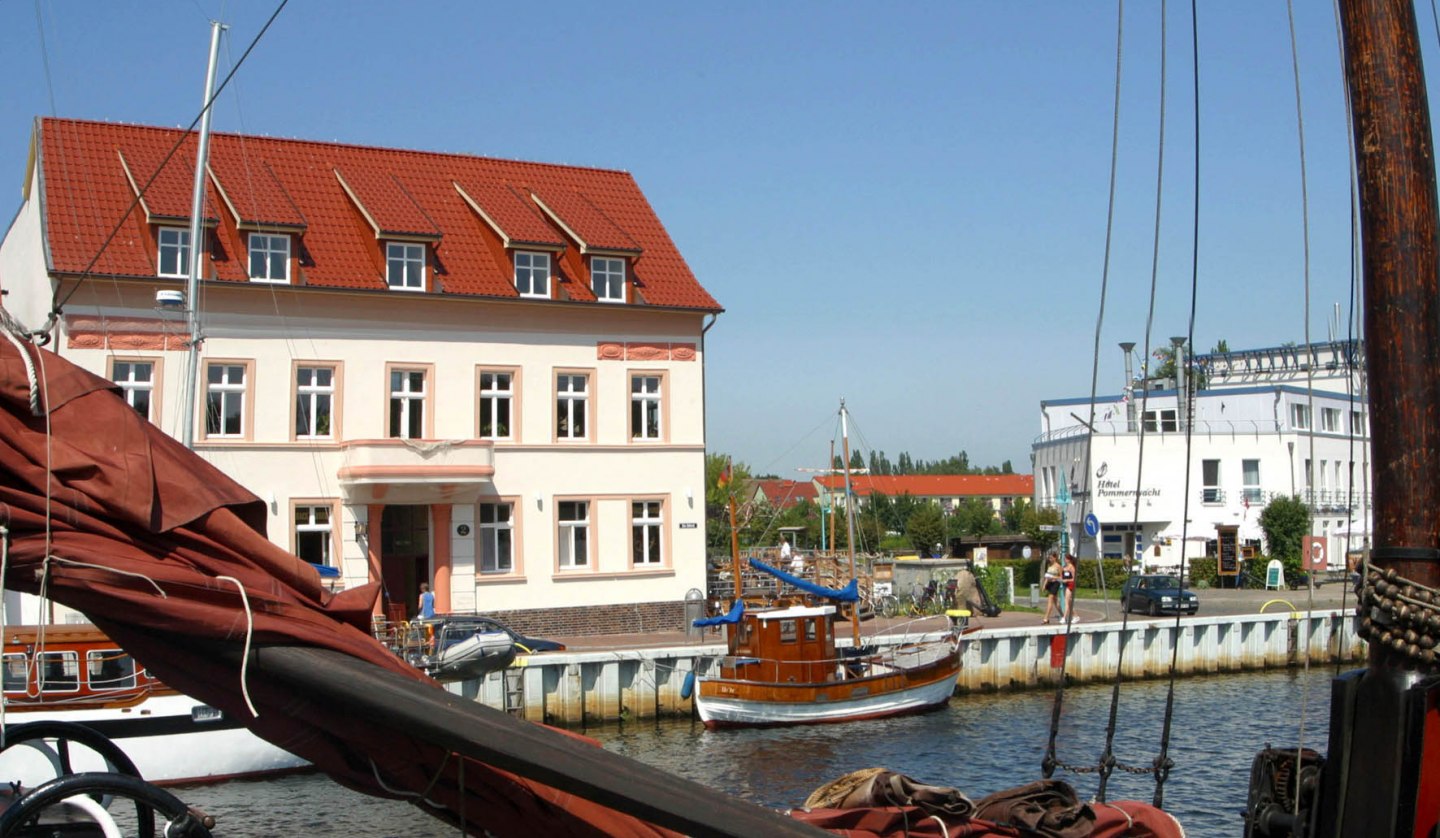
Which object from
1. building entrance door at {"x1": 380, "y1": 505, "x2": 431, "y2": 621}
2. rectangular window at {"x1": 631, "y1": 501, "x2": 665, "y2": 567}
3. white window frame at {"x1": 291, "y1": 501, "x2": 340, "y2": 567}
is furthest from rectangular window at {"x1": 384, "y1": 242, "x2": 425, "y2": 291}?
rectangular window at {"x1": 631, "y1": 501, "x2": 665, "y2": 567}

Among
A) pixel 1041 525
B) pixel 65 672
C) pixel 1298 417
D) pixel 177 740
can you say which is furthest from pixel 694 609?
pixel 1298 417

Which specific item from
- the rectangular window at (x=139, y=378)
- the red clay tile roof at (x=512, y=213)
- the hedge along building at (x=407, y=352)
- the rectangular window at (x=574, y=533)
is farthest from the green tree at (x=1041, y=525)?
the rectangular window at (x=139, y=378)

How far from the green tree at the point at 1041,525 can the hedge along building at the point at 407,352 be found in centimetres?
2600

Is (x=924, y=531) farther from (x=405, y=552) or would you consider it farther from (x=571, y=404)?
(x=405, y=552)

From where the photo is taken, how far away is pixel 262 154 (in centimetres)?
3638

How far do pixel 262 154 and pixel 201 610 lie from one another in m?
34.5

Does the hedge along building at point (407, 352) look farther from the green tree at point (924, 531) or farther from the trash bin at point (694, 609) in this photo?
the green tree at point (924, 531)

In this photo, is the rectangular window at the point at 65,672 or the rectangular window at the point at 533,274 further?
the rectangular window at the point at 533,274

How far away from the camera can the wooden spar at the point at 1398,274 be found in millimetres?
5734

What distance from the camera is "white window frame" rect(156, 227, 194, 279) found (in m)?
31.8

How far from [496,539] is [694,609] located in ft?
17.4

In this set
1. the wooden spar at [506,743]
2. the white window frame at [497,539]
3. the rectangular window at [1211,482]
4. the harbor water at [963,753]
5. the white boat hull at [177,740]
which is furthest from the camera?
the rectangular window at [1211,482]

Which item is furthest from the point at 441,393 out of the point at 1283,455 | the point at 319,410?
the point at 1283,455

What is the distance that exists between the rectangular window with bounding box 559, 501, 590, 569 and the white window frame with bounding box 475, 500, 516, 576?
135 centimetres
